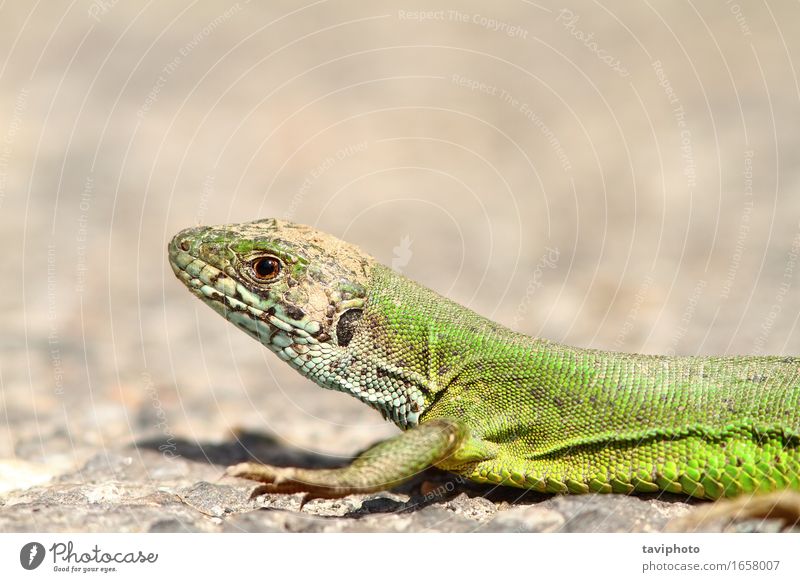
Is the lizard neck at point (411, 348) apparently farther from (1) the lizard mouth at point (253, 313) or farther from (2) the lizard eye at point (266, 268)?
Result: (2) the lizard eye at point (266, 268)

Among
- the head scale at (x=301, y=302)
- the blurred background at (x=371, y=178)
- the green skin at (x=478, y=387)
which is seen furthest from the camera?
the blurred background at (x=371, y=178)

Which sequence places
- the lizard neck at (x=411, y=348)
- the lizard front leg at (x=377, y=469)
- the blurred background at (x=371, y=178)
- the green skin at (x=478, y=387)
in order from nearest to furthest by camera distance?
1. the lizard front leg at (x=377, y=469)
2. the green skin at (x=478, y=387)
3. the lizard neck at (x=411, y=348)
4. the blurred background at (x=371, y=178)

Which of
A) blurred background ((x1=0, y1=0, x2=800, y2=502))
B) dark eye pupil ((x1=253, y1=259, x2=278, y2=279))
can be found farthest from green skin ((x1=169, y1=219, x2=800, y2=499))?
blurred background ((x1=0, y1=0, x2=800, y2=502))

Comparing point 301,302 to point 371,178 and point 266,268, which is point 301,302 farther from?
point 371,178

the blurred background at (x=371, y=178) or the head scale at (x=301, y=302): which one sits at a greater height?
the blurred background at (x=371, y=178)

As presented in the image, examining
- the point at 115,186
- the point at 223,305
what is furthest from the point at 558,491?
the point at 115,186

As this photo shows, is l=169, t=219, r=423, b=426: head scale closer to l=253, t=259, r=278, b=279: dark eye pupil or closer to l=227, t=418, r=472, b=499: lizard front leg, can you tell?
l=253, t=259, r=278, b=279: dark eye pupil

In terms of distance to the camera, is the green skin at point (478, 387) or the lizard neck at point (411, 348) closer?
the green skin at point (478, 387)

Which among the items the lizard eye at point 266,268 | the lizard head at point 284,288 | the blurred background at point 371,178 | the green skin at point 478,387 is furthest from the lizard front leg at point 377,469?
the blurred background at point 371,178
